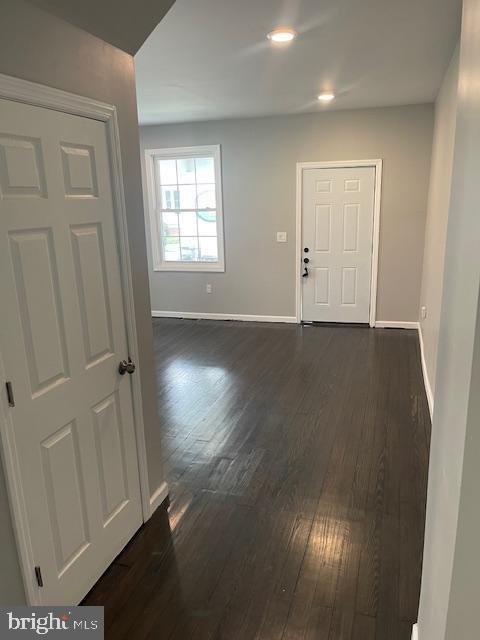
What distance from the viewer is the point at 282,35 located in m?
2.71

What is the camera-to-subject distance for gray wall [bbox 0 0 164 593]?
146cm

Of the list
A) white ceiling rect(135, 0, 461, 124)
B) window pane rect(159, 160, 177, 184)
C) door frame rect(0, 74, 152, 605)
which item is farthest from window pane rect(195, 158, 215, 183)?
door frame rect(0, 74, 152, 605)

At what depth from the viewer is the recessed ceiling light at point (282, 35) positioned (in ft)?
8.69

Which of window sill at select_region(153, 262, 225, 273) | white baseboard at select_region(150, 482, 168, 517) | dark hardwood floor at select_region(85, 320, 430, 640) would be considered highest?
window sill at select_region(153, 262, 225, 273)

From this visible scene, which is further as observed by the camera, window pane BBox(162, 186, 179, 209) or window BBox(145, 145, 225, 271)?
window pane BBox(162, 186, 179, 209)

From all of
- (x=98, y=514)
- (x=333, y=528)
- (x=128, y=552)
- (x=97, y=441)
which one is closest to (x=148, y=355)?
(x=97, y=441)

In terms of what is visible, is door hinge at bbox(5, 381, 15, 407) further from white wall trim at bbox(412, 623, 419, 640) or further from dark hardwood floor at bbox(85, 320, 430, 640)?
white wall trim at bbox(412, 623, 419, 640)

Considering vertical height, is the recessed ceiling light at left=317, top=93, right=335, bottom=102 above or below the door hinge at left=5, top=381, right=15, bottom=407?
above

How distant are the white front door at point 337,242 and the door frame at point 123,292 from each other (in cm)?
409

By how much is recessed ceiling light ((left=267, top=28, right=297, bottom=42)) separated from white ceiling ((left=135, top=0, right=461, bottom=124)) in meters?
0.04

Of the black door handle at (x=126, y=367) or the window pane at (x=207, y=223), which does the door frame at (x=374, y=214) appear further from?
the black door handle at (x=126, y=367)

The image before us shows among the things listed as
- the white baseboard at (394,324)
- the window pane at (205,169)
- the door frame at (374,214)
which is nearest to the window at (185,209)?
the window pane at (205,169)

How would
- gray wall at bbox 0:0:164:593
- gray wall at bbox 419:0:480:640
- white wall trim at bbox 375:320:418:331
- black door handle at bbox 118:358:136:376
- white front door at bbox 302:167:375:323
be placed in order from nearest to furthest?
gray wall at bbox 419:0:480:640
gray wall at bbox 0:0:164:593
black door handle at bbox 118:358:136:376
white front door at bbox 302:167:375:323
white wall trim at bbox 375:320:418:331

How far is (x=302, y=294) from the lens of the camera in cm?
611
